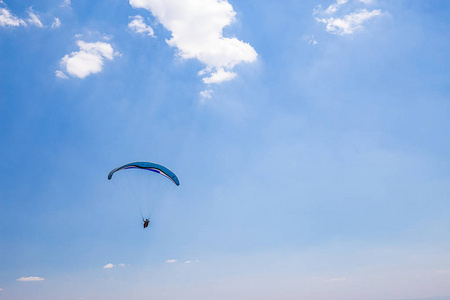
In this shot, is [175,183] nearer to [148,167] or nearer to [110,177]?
[148,167]

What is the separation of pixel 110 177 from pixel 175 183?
7.21 meters

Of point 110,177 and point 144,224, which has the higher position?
point 110,177

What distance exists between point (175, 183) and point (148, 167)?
12.8 feet

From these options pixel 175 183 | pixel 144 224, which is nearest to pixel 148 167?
pixel 175 183

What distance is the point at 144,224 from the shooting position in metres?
50.1

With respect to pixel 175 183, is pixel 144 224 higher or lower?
lower

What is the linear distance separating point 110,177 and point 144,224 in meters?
6.88

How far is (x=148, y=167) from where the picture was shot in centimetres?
4762

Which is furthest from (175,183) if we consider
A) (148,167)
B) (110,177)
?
(110,177)

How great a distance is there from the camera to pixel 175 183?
4966cm

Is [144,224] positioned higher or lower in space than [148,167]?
lower

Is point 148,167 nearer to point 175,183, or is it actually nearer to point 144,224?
point 175,183
